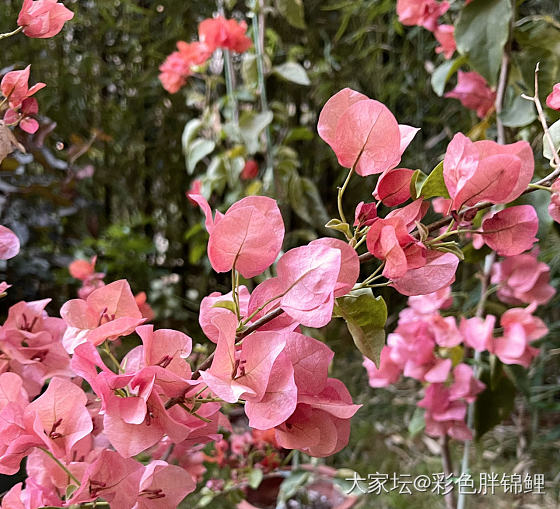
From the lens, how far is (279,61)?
108 centimetres

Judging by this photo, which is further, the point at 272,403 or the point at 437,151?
the point at 437,151

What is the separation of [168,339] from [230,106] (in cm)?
64

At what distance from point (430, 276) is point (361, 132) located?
49mm

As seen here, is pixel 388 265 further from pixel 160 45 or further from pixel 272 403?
pixel 160 45

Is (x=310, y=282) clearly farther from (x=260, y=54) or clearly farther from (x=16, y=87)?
(x=260, y=54)

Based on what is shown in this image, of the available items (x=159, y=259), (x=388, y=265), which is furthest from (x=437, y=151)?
(x=388, y=265)

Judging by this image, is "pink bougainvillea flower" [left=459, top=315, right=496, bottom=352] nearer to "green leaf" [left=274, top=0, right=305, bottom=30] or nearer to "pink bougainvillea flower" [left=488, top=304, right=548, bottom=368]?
"pink bougainvillea flower" [left=488, top=304, right=548, bottom=368]

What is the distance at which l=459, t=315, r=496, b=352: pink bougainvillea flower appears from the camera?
17.6 inches

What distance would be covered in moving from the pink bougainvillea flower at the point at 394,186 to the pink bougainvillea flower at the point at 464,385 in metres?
0.32

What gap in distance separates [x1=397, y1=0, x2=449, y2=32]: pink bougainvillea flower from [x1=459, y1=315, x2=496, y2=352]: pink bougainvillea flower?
260 mm

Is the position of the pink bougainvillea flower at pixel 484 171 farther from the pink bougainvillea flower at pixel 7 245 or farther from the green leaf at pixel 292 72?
the green leaf at pixel 292 72

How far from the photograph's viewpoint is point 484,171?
0.16m

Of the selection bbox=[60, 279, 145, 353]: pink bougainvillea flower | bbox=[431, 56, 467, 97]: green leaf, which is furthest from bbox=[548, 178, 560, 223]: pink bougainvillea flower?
bbox=[431, 56, 467, 97]: green leaf

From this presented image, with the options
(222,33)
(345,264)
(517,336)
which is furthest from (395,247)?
(222,33)
